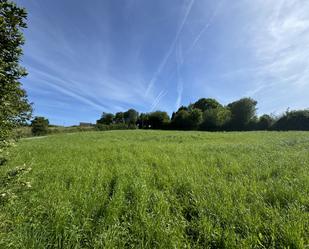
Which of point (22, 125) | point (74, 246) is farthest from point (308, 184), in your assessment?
point (22, 125)

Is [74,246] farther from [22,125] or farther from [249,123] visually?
[249,123]

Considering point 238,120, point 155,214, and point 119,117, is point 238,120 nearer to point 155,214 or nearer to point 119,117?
point 155,214

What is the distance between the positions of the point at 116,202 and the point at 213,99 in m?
68.1

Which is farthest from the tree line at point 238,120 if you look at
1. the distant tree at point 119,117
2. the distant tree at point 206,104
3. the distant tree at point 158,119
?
the distant tree at point 119,117

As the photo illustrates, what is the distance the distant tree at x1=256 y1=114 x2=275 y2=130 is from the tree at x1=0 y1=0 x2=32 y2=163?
45359 mm

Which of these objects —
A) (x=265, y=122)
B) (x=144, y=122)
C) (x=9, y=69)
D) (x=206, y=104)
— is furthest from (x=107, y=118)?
(x=9, y=69)

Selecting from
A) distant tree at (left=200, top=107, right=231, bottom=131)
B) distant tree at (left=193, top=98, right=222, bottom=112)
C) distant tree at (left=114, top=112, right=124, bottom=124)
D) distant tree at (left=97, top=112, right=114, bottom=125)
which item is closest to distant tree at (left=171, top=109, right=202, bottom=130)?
distant tree at (left=200, top=107, right=231, bottom=131)

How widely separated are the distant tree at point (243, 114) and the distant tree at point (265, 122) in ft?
7.71

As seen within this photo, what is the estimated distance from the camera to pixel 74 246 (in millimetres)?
→ 1985

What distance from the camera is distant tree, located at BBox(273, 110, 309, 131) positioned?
33.5m

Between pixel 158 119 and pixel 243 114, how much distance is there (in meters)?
29.1

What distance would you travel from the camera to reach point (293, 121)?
3475cm

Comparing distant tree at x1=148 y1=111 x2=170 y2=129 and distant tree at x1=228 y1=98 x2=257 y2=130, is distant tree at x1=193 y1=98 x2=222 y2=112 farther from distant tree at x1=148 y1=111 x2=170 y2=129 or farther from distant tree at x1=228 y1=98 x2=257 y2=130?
distant tree at x1=228 y1=98 x2=257 y2=130

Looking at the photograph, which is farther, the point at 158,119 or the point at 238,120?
the point at 158,119
